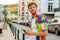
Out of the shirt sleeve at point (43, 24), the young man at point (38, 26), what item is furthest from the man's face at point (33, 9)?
the shirt sleeve at point (43, 24)

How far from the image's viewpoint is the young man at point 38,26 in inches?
105

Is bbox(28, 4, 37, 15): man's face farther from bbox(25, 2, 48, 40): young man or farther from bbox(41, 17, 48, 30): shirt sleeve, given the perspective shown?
bbox(41, 17, 48, 30): shirt sleeve

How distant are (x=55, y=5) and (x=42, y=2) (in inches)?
115

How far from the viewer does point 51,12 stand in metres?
48.4

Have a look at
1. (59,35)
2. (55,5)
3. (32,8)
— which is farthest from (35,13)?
(55,5)

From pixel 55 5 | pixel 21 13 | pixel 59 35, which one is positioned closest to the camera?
pixel 59 35

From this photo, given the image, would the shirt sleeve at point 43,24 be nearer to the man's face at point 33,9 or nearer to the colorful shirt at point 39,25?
the colorful shirt at point 39,25

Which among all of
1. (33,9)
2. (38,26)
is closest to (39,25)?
(38,26)

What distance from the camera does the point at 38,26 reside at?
8.95ft

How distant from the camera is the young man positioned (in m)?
2.68

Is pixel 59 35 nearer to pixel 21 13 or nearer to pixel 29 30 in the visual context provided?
pixel 29 30

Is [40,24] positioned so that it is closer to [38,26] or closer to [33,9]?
[38,26]

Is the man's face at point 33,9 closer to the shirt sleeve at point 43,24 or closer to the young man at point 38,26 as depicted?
the young man at point 38,26

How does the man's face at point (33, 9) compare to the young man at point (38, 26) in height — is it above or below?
above
